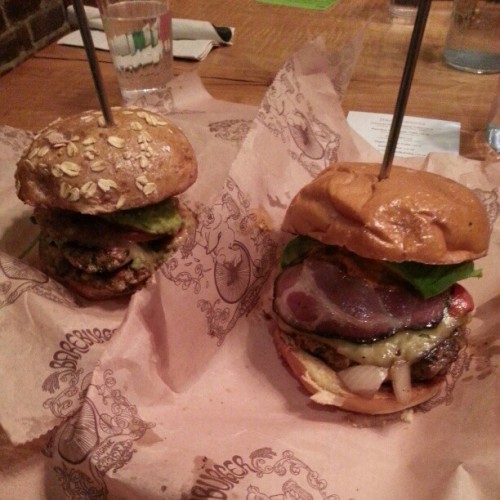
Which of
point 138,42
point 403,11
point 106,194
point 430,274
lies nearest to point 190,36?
point 138,42

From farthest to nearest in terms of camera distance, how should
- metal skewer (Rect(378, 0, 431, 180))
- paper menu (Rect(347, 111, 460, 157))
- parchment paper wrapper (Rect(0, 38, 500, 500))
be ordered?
paper menu (Rect(347, 111, 460, 157)), parchment paper wrapper (Rect(0, 38, 500, 500)), metal skewer (Rect(378, 0, 431, 180))

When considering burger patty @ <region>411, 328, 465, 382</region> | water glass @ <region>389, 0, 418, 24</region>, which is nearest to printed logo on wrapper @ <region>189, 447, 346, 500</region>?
burger patty @ <region>411, 328, 465, 382</region>

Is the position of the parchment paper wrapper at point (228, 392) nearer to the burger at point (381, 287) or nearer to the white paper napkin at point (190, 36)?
the burger at point (381, 287)

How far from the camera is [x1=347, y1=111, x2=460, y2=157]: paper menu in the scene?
2.71 metres

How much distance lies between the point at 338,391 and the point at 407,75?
0.95m

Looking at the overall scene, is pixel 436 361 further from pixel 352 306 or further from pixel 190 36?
pixel 190 36

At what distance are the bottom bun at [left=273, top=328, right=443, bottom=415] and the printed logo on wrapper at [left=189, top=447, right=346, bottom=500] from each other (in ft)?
0.73

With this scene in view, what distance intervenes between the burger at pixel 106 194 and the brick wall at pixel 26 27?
2.15 meters

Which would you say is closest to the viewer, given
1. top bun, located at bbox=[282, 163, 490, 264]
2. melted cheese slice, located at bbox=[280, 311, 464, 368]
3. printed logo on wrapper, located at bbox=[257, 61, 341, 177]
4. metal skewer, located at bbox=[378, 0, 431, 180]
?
metal skewer, located at bbox=[378, 0, 431, 180]

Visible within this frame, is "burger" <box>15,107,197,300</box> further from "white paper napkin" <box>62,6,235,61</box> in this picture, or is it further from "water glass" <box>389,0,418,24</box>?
"water glass" <box>389,0,418,24</box>

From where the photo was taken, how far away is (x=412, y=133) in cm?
285

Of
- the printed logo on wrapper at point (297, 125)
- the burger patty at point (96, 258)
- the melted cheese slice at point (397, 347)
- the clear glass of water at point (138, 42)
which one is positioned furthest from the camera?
the clear glass of water at point (138, 42)

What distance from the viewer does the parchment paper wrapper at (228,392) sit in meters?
1.38

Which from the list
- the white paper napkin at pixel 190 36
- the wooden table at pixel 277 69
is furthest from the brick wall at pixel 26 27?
the white paper napkin at pixel 190 36
